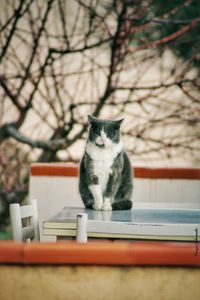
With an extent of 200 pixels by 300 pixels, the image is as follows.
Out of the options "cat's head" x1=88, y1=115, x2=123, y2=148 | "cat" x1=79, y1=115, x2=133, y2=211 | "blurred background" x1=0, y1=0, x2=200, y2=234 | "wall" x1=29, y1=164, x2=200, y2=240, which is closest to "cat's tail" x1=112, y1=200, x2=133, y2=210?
"cat" x1=79, y1=115, x2=133, y2=211

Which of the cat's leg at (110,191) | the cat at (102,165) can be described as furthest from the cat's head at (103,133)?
the cat's leg at (110,191)

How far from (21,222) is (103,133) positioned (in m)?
0.49

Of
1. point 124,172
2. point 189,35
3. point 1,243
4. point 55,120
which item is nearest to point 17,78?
point 55,120

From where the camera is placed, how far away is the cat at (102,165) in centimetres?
228

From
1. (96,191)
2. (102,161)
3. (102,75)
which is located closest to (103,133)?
(102,161)

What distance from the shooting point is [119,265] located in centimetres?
124

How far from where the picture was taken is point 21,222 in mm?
2043

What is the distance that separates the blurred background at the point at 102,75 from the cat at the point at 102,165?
187cm

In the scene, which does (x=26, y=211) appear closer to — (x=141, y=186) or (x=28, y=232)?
(x=28, y=232)

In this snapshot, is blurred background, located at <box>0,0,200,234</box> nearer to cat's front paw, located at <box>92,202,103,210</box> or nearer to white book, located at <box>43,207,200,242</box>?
cat's front paw, located at <box>92,202,103,210</box>

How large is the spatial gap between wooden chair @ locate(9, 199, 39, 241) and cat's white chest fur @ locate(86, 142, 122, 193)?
277mm

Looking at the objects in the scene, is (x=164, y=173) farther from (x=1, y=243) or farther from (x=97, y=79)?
(x=1, y=243)

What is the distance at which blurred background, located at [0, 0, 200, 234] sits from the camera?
421cm

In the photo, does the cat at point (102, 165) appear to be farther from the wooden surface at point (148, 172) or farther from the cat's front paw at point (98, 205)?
the wooden surface at point (148, 172)
